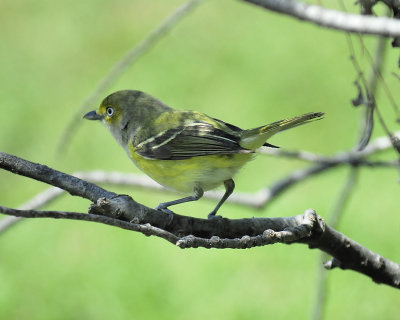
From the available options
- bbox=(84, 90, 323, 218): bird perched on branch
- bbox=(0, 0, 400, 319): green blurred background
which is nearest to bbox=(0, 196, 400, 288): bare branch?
bbox=(84, 90, 323, 218): bird perched on branch

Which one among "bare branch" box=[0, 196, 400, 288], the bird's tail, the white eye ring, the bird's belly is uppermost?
the white eye ring

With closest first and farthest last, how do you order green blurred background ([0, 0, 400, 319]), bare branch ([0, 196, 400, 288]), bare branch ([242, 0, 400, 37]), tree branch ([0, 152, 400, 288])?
bare branch ([242, 0, 400, 37])
tree branch ([0, 152, 400, 288])
bare branch ([0, 196, 400, 288])
green blurred background ([0, 0, 400, 319])

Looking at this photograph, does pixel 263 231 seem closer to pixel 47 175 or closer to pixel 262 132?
pixel 47 175

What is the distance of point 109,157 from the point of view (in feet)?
23.0

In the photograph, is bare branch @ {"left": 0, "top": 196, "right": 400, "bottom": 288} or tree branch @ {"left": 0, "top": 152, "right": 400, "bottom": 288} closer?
tree branch @ {"left": 0, "top": 152, "right": 400, "bottom": 288}

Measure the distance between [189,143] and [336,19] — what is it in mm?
2287

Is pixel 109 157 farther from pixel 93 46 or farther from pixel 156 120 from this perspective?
pixel 156 120

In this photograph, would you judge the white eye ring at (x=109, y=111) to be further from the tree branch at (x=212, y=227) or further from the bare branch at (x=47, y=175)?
the bare branch at (x=47, y=175)

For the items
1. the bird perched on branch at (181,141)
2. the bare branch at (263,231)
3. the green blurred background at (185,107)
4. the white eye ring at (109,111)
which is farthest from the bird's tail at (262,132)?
the green blurred background at (185,107)

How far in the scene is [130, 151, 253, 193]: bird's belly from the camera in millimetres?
3400

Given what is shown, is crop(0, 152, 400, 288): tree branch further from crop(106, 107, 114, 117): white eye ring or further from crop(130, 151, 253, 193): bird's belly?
crop(106, 107, 114, 117): white eye ring

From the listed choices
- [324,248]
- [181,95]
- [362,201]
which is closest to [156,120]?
[324,248]

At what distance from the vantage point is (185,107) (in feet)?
23.0

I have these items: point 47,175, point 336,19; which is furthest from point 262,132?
point 336,19
